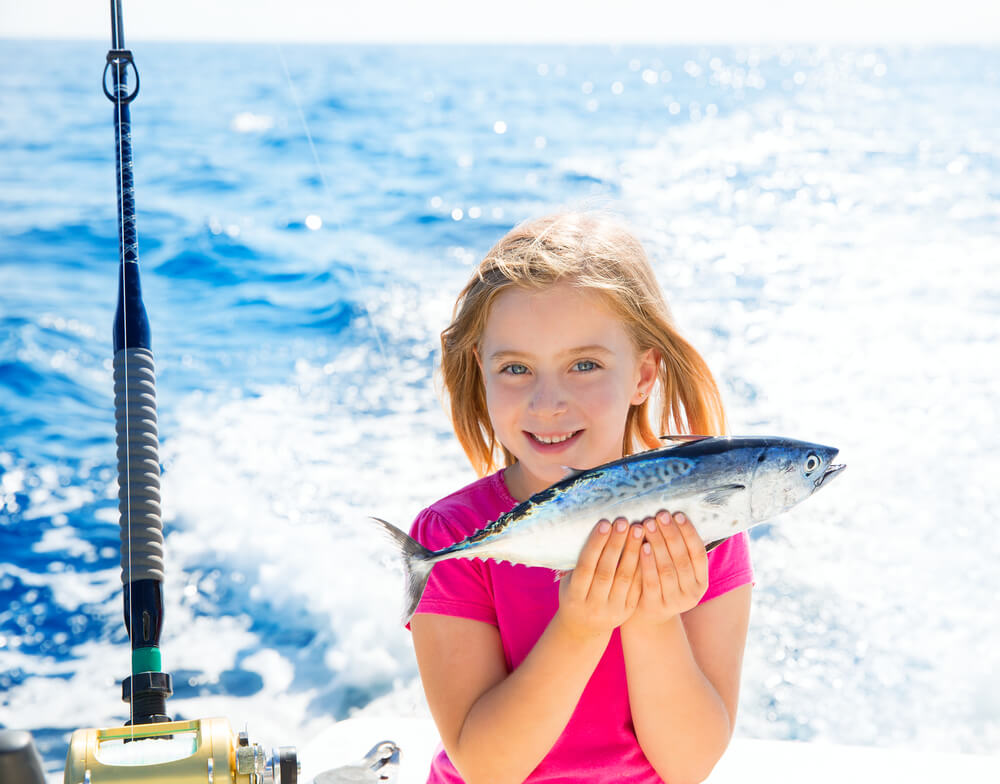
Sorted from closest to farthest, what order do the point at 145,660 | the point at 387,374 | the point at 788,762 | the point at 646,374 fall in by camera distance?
the point at 145,660 < the point at 646,374 < the point at 788,762 < the point at 387,374

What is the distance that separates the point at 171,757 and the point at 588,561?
59 cm

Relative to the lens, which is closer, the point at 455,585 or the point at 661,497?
the point at 661,497

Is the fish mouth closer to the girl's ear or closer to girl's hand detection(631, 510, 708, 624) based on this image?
girl's hand detection(631, 510, 708, 624)

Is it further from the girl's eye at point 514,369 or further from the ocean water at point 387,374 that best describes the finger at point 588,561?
the ocean water at point 387,374

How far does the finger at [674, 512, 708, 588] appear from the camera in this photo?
1.35 metres

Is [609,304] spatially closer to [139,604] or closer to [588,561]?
[588,561]

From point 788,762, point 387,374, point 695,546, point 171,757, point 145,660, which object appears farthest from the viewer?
point 387,374

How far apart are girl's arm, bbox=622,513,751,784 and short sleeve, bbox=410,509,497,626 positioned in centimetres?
32

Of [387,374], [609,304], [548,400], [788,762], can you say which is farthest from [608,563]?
[387,374]

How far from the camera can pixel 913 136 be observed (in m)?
14.8

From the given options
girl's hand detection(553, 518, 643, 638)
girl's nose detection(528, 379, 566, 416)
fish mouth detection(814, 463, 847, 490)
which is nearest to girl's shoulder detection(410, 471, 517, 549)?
girl's nose detection(528, 379, 566, 416)

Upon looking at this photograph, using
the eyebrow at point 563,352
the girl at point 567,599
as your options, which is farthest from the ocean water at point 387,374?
the eyebrow at point 563,352

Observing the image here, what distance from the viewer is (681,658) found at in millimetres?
1616

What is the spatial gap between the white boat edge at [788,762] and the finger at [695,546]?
41.3 inches
